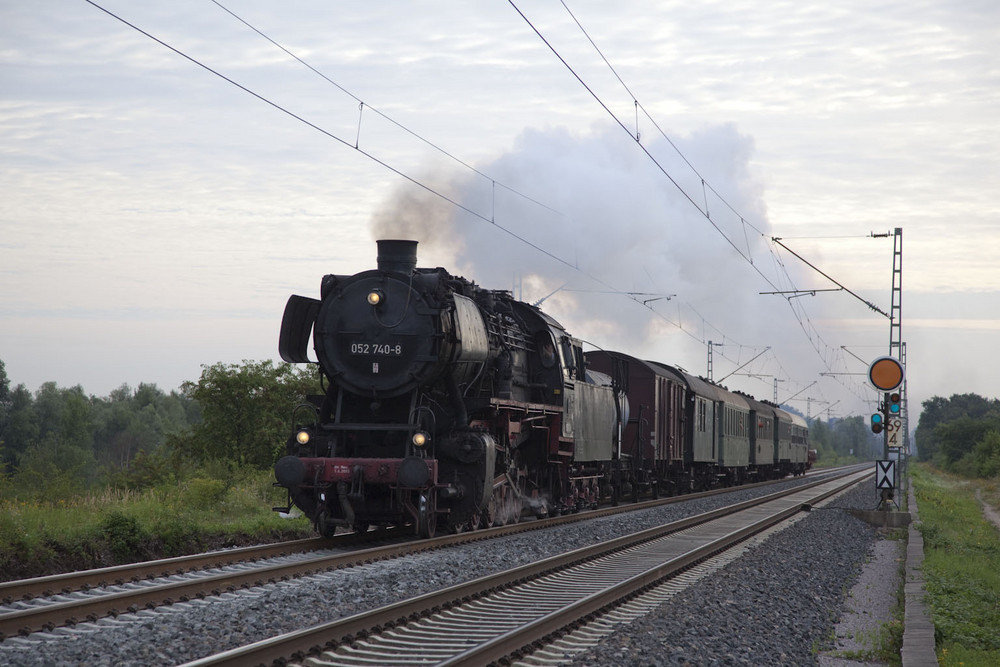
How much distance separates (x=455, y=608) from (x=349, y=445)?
561 cm

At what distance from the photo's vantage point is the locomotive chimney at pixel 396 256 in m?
13.9

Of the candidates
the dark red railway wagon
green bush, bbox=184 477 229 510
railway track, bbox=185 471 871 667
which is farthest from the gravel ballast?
the dark red railway wagon

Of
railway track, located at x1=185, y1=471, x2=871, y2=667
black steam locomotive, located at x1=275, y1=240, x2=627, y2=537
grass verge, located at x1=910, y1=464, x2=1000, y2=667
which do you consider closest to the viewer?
railway track, located at x1=185, y1=471, x2=871, y2=667

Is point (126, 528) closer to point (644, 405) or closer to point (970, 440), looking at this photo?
point (644, 405)

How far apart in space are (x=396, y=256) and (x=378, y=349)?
58.4 inches

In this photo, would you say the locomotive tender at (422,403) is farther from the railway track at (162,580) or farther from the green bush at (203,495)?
the green bush at (203,495)

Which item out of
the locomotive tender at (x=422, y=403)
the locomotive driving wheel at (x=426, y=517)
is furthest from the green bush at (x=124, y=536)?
the locomotive driving wheel at (x=426, y=517)

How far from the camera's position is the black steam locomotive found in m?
12.6

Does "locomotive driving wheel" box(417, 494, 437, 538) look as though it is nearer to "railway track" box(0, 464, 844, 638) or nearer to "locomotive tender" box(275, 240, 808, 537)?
"locomotive tender" box(275, 240, 808, 537)

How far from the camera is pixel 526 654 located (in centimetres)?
678

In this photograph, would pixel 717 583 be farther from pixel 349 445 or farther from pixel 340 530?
pixel 340 530

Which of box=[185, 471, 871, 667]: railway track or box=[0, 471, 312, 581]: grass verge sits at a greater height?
box=[0, 471, 312, 581]: grass verge

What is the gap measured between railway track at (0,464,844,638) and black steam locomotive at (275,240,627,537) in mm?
767

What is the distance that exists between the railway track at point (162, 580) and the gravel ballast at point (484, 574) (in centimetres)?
→ 21
